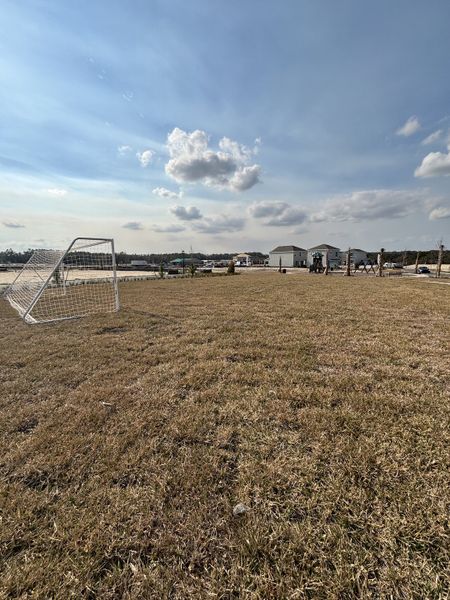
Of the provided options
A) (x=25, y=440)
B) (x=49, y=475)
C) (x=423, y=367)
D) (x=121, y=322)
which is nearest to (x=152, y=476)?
(x=49, y=475)

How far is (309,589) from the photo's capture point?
3.97 ft

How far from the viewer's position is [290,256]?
61.6 m

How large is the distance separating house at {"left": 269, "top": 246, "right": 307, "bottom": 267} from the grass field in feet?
195

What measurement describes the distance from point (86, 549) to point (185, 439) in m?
0.97

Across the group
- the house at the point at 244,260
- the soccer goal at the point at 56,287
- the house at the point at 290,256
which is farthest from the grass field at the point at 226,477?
the house at the point at 244,260

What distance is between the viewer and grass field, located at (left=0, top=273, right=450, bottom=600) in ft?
4.23

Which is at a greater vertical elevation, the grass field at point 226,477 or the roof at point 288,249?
the roof at point 288,249

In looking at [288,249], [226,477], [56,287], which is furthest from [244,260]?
[226,477]

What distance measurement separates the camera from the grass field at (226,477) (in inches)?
50.7

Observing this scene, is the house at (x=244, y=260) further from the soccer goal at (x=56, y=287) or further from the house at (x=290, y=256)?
the soccer goal at (x=56, y=287)

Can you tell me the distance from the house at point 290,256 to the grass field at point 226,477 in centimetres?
5930

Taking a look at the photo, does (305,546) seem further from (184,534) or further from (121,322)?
(121,322)

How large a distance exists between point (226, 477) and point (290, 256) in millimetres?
62674

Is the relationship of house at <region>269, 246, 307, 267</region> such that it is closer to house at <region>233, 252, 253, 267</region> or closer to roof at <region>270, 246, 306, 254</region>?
roof at <region>270, 246, 306, 254</region>
